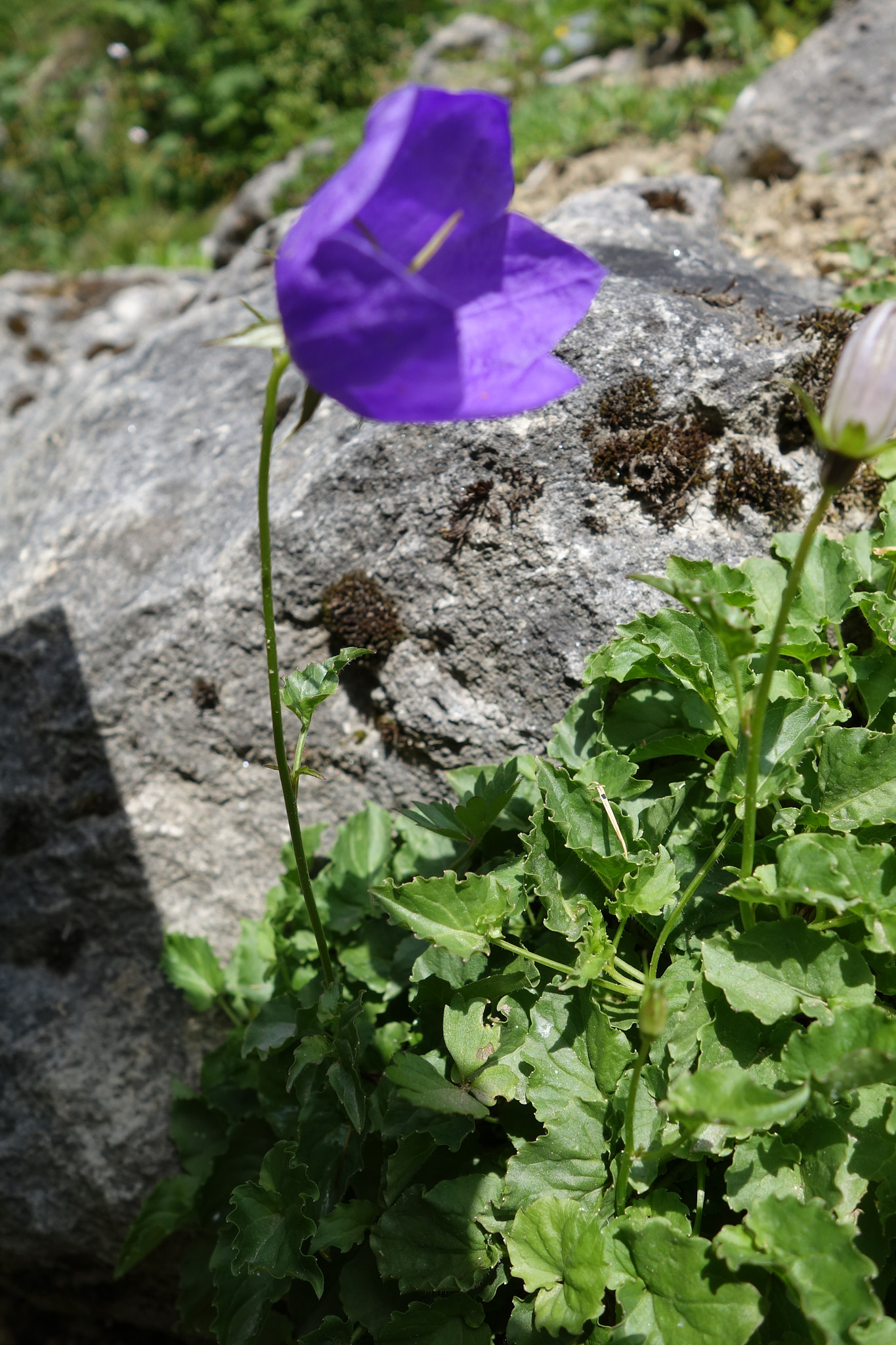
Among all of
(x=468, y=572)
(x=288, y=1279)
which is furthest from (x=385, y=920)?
(x=468, y=572)

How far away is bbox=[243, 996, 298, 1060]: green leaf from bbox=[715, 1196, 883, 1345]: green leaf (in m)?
1.00

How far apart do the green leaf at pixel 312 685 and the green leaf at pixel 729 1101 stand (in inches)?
33.6

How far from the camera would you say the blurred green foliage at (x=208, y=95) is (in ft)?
18.3

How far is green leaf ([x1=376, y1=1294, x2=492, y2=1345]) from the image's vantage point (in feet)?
5.53

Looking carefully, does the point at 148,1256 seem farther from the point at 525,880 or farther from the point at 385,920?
the point at 525,880

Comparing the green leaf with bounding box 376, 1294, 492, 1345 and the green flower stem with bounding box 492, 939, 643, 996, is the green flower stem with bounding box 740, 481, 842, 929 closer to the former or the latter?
the green flower stem with bounding box 492, 939, 643, 996

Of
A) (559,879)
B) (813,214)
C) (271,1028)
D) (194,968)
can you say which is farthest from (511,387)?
(813,214)

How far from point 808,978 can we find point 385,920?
1.09 m

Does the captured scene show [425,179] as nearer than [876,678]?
Yes

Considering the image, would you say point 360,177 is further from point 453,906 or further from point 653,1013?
point 453,906

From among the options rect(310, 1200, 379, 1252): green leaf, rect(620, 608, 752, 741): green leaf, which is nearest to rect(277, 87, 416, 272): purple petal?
rect(620, 608, 752, 741): green leaf

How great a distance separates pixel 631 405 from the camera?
2.42 m

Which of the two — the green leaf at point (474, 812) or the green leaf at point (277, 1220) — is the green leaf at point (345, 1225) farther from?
the green leaf at point (474, 812)

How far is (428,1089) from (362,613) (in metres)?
1.35
